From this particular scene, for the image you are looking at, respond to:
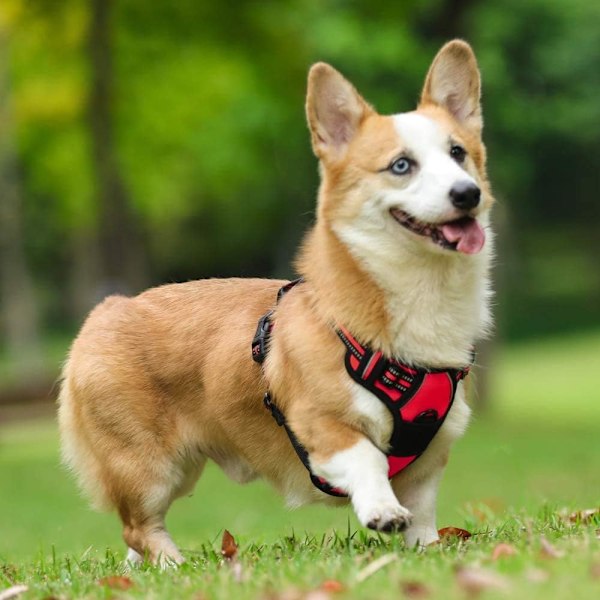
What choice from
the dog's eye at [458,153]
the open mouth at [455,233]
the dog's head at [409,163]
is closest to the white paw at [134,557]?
the dog's head at [409,163]

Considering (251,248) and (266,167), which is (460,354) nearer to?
(266,167)

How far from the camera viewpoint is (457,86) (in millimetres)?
5449

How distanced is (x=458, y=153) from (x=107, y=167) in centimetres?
1277

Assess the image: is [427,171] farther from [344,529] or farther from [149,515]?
[344,529]

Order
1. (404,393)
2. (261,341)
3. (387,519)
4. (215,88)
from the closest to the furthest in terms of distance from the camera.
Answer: (387,519)
(404,393)
(261,341)
(215,88)

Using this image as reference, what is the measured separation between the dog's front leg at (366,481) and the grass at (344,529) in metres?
0.13

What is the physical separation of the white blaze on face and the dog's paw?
44.4 inches

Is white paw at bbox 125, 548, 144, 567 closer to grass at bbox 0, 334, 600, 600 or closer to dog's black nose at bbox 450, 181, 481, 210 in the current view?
grass at bbox 0, 334, 600, 600

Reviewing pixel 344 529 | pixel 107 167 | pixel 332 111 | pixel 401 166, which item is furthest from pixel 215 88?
pixel 401 166

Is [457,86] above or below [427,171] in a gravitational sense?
above

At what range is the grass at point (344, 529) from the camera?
385cm

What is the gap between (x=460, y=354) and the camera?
16.2 feet

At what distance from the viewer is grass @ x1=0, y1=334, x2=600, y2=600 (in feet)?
12.6

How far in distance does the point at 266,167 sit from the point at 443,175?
24.6 meters
